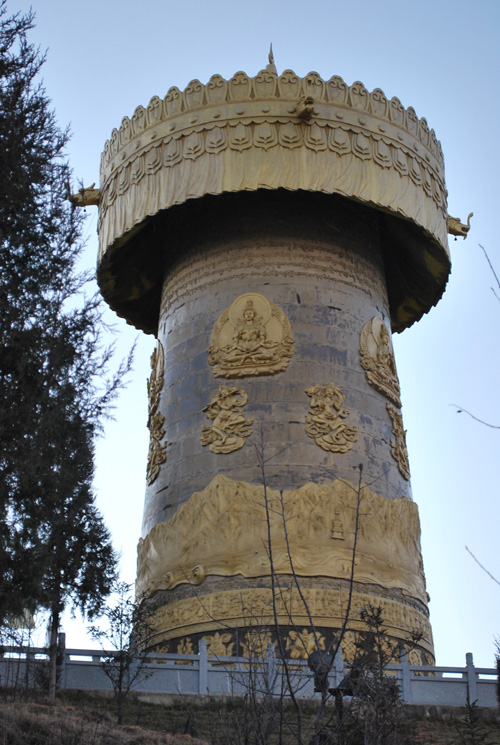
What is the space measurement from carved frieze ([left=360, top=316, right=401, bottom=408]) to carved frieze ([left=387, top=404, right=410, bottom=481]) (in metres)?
0.23

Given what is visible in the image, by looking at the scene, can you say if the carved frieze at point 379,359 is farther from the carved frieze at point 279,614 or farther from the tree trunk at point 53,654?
the tree trunk at point 53,654

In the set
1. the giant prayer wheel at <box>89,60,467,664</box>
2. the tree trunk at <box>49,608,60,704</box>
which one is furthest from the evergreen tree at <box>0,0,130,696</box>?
the giant prayer wheel at <box>89,60,467,664</box>

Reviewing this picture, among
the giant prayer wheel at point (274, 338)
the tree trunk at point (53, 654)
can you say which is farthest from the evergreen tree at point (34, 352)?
the giant prayer wheel at point (274, 338)

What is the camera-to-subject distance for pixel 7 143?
12.2 metres

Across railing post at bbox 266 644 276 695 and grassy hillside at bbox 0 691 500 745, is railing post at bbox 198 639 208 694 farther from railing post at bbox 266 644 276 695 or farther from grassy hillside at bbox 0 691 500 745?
railing post at bbox 266 644 276 695

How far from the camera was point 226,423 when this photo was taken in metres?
18.8

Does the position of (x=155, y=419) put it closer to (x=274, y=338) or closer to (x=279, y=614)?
(x=274, y=338)

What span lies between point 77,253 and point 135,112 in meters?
9.63

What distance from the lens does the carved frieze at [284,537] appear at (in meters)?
17.7

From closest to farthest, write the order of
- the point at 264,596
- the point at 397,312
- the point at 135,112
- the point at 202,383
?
the point at 264,596 < the point at 202,383 < the point at 135,112 < the point at 397,312

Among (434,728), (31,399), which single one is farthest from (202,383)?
(31,399)

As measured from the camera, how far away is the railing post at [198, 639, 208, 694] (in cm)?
1536

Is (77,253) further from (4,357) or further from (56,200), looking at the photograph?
(4,357)

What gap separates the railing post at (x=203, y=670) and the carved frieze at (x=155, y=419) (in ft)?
14.6
